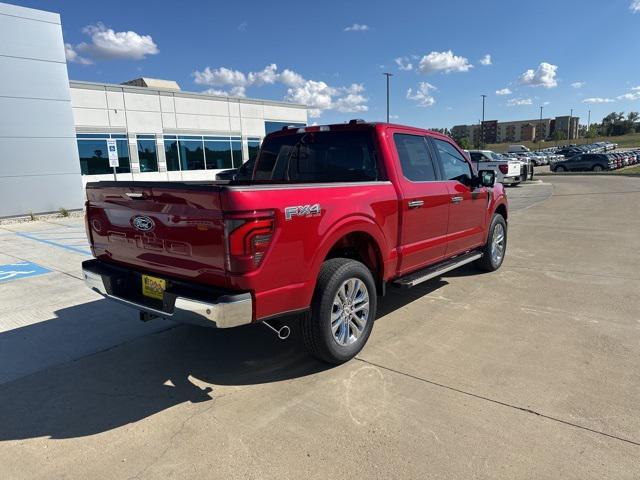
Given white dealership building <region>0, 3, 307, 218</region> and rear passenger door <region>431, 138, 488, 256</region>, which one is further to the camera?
white dealership building <region>0, 3, 307, 218</region>

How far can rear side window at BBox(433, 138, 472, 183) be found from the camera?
5.36 meters

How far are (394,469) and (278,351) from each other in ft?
5.84

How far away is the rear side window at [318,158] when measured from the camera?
445 cm

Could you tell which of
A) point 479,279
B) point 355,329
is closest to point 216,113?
point 479,279

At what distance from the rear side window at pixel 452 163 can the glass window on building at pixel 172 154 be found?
21526 millimetres

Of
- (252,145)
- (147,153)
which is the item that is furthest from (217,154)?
(147,153)

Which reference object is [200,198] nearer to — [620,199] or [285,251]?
[285,251]

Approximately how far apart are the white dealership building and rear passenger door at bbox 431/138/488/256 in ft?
45.9

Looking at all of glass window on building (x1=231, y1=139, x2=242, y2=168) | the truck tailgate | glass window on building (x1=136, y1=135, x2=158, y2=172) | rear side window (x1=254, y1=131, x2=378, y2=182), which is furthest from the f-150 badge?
glass window on building (x1=231, y1=139, x2=242, y2=168)

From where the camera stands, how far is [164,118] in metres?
24.3

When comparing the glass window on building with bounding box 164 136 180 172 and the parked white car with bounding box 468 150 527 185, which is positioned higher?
the glass window on building with bounding box 164 136 180 172

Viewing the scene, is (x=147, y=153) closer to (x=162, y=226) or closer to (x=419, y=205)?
(x=419, y=205)

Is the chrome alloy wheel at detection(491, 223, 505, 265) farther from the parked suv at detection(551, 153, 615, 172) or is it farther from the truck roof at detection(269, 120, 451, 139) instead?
the parked suv at detection(551, 153, 615, 172)

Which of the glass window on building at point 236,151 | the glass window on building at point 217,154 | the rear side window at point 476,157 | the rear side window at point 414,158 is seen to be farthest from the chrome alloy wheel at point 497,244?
the glass window on building at point 236,151
